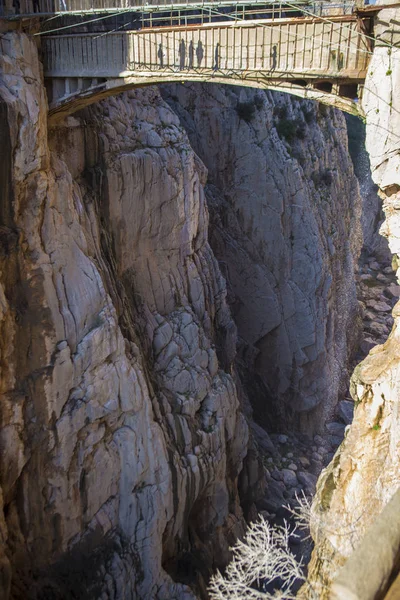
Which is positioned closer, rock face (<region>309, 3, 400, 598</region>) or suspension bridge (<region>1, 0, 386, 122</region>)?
rock face (<region>309, 3, 400, 598</region>)

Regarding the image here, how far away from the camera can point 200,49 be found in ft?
34.8

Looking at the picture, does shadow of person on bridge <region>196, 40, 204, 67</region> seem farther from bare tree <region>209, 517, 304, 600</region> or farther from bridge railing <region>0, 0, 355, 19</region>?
bare tree <region>209, 517, 304, 600</region>

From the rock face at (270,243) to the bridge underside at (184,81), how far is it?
369 inches

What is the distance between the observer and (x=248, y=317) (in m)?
22.5

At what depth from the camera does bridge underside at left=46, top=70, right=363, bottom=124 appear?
31.4 ft

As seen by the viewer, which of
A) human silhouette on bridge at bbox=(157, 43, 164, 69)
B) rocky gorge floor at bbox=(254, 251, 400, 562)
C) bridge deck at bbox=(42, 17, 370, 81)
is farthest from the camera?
rocky gorge floor at bbox=(254, 251, 400, 562)

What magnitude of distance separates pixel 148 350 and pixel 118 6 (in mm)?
7806

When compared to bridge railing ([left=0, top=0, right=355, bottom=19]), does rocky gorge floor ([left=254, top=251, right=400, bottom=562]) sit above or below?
below

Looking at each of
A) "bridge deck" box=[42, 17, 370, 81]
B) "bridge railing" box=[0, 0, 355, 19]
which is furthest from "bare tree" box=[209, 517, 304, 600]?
"bridge railing" box=[0, 0, 355, 19]

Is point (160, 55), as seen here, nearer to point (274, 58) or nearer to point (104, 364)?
point (274, 58)

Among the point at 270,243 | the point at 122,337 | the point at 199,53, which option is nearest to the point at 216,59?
the point at 199,53

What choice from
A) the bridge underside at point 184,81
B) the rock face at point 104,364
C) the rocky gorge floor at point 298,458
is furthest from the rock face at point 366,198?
the bridge underside at point 184,81

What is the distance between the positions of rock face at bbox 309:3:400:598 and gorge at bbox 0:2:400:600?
0.10 ft

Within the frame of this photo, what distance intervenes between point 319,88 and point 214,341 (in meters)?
9.17
